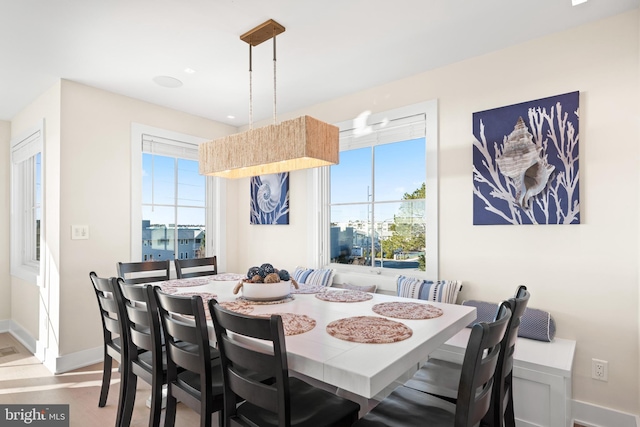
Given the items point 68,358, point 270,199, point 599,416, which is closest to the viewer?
A: point 599,416

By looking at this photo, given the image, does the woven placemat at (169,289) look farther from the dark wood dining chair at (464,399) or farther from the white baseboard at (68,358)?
the dark wood dining chair at (464,399)

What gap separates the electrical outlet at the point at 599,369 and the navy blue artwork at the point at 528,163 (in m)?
0.87

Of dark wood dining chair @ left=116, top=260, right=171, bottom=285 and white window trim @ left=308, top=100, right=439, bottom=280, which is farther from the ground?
white window trim @ left=308, top=100, right=439, bottom=280

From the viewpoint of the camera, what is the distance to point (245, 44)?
2.51 metres

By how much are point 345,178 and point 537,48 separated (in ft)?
6.20

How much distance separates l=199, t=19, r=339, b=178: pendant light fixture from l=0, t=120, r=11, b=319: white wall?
3348mm

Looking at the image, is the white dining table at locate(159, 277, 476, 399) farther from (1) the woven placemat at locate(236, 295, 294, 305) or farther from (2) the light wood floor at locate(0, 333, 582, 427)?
(2) the light wood floor at locate(0, 333, 582, 427)

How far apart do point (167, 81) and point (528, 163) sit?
9.74 feet

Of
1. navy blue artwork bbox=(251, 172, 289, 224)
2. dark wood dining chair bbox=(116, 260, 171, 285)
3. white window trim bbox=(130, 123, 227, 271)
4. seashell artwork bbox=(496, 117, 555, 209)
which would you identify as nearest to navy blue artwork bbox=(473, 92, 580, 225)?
seashell artwork bbox=(496, 117, 555, 209)

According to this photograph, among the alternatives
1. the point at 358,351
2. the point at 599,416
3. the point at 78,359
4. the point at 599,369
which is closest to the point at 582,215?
the point at 599,369

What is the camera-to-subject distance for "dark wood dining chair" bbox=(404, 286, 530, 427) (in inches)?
57.1

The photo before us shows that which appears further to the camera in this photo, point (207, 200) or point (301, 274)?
point (207, 200)

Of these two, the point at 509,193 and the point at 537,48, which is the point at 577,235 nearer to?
the point at 509,193

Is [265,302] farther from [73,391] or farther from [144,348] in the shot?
[73,391]
